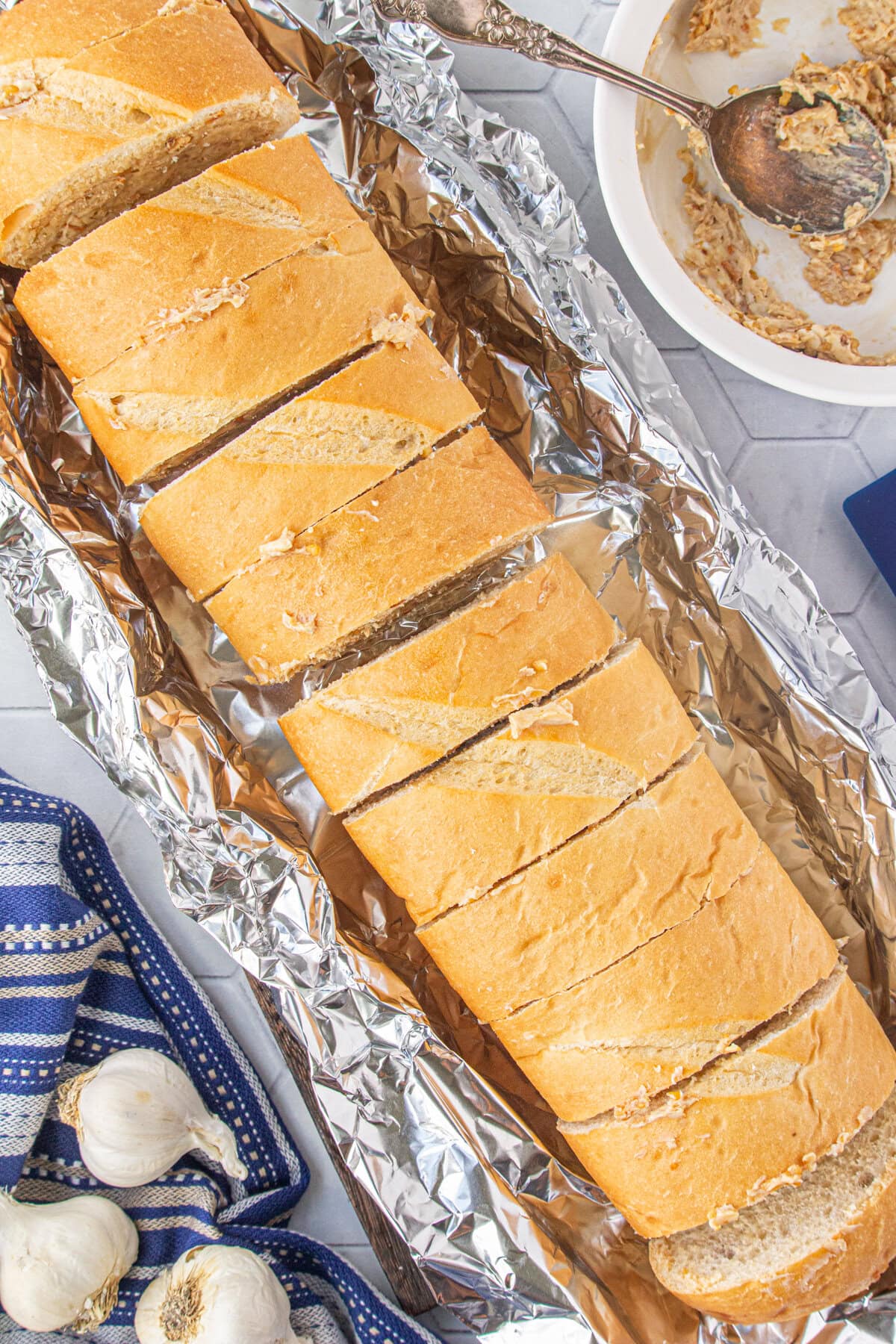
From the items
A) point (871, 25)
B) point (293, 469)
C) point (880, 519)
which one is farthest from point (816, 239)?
point (293, 469)

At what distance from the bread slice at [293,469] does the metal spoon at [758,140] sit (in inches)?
34.5

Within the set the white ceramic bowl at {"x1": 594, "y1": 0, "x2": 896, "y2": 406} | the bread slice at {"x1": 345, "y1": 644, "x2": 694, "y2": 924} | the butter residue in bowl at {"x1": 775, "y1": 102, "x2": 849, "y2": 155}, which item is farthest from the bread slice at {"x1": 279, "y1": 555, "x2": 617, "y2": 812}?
the butter residue in bowl at {"x1": 775, "y1": 102, "x2": 849, "y2": 155}

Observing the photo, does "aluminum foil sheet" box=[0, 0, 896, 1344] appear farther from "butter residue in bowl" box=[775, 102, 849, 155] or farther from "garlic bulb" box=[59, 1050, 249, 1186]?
"butter residue in bowl" box=[775, 102, 849, 155]

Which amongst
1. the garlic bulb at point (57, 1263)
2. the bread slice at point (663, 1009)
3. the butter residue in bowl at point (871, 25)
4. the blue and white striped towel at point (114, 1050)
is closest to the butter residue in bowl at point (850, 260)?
the butter residue in bowl at point (871, 25)

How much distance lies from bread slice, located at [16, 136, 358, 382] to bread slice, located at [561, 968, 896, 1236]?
2041 mm

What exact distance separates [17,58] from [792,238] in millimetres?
1962

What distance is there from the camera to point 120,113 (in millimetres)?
2111

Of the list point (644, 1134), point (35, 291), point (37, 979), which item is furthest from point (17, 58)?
point (644, 1134)

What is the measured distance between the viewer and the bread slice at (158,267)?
2.08 m

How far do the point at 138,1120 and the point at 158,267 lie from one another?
2.05 meters

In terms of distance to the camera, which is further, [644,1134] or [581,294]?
[581,294]

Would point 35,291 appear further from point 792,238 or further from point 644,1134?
point 644,1134

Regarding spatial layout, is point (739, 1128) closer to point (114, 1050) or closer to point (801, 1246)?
point (801, 1246)

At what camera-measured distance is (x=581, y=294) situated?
254cm
